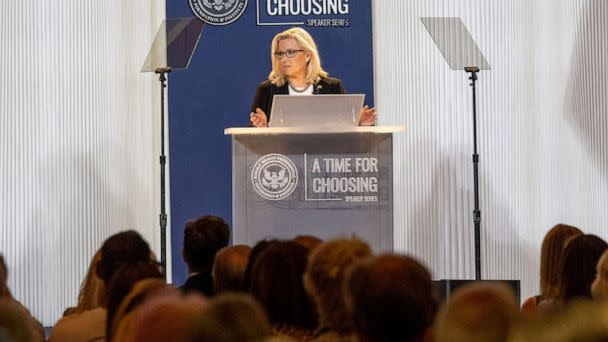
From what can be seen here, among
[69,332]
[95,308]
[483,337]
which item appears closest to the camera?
[483,337]

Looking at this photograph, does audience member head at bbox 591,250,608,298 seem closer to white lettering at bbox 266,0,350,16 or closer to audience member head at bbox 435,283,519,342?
audience member head at bbox 435,283,519,342

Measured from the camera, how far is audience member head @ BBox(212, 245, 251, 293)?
3375mm

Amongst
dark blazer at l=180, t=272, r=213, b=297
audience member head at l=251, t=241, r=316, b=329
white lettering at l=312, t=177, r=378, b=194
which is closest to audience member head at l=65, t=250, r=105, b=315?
dark blazer at l=180, t=272, r=213, b=297

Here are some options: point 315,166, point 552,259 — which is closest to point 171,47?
point 315,166

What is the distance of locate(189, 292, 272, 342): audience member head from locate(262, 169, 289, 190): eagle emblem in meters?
4.13

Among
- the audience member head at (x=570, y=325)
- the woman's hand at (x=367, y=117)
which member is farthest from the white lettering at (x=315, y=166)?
the audience member head at (x=570, y=325)

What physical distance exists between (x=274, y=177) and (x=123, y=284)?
9.76 ft

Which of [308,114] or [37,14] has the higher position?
[37,14]

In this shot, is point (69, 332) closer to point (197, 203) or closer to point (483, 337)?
point (483, 337)

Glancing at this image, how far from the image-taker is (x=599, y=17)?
8.26 meters

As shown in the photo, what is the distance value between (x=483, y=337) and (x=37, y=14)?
25.1 ft

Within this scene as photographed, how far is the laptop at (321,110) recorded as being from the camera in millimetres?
5574

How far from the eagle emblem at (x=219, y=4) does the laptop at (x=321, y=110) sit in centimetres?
298

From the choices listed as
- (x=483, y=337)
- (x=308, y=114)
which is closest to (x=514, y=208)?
(x=308, y=114)
